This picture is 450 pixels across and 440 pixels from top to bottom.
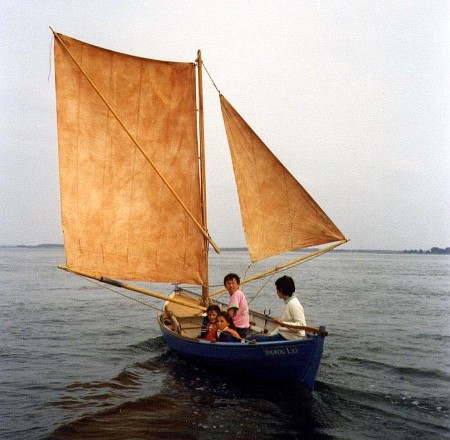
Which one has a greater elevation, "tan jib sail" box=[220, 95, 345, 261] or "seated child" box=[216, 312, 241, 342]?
"tan jib sail" box=[220, 95, 345, 261]

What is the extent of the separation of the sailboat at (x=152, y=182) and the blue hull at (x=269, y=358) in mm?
191

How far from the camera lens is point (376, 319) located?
22703mm

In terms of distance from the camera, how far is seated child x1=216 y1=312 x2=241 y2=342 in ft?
35.6

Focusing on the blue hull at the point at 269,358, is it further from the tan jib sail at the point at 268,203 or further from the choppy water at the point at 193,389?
the tan jib sail at the point at 268,203

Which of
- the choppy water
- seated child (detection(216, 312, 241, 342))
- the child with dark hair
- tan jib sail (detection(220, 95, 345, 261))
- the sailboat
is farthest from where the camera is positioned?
tan jib sail (detection(220, 95, 345, 261))

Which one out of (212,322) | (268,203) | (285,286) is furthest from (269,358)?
(268,203)

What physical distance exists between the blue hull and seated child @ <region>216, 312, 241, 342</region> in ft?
1.29

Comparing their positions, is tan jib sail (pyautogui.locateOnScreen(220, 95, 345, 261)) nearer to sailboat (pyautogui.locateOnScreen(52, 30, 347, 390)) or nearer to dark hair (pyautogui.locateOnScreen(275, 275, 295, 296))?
sailboat (pyautogui.locateOnScreen(52, 30, 347, 390))

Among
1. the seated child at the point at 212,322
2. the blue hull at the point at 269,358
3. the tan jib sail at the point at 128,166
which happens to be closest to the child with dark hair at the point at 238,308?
the seated child at the point at 212,322

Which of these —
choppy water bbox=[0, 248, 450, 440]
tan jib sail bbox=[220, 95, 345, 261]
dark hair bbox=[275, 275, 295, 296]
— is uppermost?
tan jib sail bbox=[220, 95, 345, 261]

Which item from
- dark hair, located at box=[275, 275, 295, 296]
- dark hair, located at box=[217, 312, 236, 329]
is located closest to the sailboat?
dark hair, located at box=[217, 312, 236, 329]

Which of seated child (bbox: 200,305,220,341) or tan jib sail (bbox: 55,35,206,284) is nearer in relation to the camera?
seated child (bbox: 200,305,220,341)

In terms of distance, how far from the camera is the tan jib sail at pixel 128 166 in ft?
39.2

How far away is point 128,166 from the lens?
1256 centimetres
